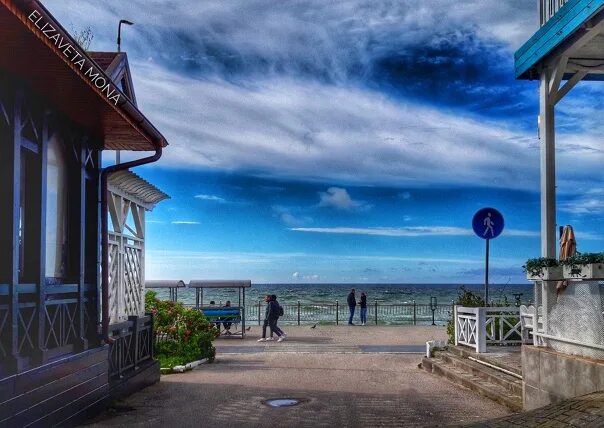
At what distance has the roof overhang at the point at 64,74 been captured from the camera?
5.68 meters

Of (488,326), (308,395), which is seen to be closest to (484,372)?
(308,395)

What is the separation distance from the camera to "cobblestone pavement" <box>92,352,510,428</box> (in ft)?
31.8

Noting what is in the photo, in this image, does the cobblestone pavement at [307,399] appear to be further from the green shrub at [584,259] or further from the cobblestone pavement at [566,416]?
the green shrub at [584,259]

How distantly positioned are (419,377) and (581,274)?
6.73 m

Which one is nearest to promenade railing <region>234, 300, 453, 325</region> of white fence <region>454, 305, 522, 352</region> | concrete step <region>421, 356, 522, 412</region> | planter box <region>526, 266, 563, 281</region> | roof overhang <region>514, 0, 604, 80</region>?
white fence <region>454, 305, 522, 352</region>

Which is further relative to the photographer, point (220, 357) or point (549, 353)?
point (220, 357)

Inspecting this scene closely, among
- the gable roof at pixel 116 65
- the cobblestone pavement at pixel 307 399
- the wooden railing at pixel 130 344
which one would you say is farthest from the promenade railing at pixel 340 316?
the gable roof at pixel 116 65

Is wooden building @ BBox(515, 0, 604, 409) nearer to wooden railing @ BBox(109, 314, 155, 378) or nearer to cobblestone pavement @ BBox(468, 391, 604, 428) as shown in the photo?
cobblestone pavement @ BBox(468, 391, 604, 428)

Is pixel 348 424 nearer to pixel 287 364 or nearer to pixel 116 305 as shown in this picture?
pixel 116 305

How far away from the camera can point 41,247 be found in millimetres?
8008

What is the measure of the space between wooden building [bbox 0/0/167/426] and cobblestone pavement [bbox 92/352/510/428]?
1.06 metres

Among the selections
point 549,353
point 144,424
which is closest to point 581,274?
point 549,353

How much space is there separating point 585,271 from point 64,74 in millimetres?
6199

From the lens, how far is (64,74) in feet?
23.5
